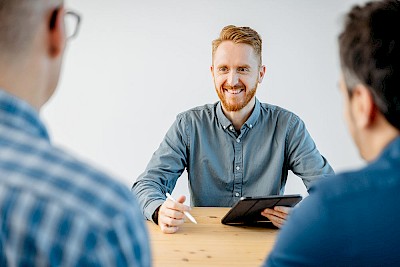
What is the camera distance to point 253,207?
1902 mm

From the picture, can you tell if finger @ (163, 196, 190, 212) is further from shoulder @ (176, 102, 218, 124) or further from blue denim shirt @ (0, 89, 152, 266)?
blue denim shirt @ (0, 89, 152, 266)

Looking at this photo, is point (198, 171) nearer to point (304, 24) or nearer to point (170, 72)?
point (170, 72)

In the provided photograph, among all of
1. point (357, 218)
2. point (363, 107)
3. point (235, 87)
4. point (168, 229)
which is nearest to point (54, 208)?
point (357, 218)

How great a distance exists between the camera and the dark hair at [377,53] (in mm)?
1010

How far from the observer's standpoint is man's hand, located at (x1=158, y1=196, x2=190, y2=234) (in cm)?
189

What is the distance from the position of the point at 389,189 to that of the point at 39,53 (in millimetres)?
594

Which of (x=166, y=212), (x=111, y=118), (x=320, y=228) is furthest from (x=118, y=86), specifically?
(x=320, y=228)

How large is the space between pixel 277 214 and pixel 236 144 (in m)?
0.62

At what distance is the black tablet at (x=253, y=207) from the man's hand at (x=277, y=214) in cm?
2

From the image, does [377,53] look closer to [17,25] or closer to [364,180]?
[364,180]

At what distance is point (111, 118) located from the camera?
13.2 ft

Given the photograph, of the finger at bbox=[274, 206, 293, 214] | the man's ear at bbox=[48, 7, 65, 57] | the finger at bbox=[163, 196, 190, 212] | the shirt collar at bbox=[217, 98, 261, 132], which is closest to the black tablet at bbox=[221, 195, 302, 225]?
the finger at bbox=[274, 206, 293, 214]

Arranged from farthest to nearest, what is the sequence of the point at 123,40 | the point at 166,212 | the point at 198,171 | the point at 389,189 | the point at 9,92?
the point at 123,40, the point at 198,171, the point at 166,212, the point at 389,189, the point at 9,92

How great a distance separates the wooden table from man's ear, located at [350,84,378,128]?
0.69m
